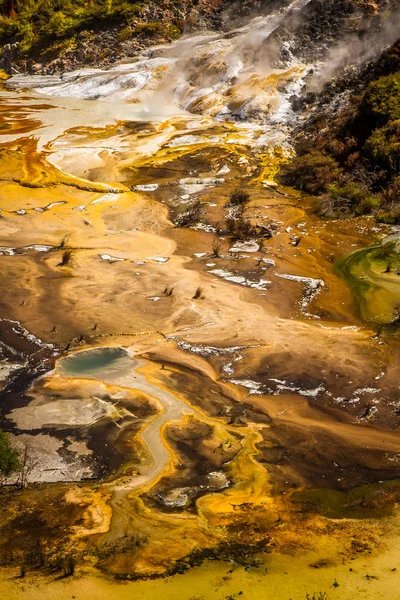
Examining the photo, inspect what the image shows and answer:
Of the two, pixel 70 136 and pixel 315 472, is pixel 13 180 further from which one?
pixel 315 472

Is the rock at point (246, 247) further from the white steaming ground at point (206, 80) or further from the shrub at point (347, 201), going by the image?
the white steaming ground at point (206, 80)

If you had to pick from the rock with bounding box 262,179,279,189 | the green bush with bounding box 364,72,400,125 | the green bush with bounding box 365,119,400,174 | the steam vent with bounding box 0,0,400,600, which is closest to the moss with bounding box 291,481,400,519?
the steam vent with bounding box 0,0,400,600

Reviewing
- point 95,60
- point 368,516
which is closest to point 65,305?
point 368,516

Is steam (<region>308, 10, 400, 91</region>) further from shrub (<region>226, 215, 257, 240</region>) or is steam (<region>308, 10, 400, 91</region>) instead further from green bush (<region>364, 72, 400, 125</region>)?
shrub (<region>226, 215, 257, 240</region>)

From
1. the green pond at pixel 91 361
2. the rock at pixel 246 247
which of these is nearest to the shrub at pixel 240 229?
the rock at pixel 246 247

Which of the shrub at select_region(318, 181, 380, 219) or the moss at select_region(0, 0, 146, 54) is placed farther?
the moss at select_region(0, 0, 146, 54)

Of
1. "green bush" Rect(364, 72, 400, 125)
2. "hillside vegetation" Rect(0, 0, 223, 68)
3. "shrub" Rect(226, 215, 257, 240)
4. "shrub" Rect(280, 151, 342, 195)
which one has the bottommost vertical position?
"shrub" Rect(226, 215, 257, 240)

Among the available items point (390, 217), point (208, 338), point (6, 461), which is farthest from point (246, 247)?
point (6, 461)
